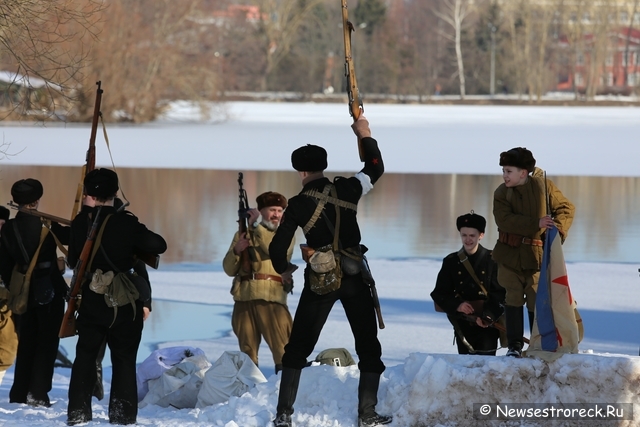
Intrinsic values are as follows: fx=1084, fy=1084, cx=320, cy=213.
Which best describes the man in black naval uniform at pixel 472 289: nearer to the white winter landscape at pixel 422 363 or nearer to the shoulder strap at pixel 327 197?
the white winter landscape at pixel 422 363

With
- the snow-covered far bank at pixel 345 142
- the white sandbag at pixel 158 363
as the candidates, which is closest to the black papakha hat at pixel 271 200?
the white sandbag at pixel 158 363

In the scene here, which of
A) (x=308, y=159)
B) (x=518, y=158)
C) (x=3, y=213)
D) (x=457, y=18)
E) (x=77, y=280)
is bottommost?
(x=77, y=280)

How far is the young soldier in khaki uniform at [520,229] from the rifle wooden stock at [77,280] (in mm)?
2098

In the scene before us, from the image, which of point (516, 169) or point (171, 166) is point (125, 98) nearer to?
point (171, 166)

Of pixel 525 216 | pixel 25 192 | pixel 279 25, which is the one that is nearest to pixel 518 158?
pixel 525 216

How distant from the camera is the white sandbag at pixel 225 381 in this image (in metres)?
5.62

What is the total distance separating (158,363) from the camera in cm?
611

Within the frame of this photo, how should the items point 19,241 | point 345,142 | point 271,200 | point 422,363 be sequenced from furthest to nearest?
point 345,142 < point 271,200 < point 19,241 < point 422,363

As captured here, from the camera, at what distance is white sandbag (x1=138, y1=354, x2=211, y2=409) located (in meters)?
5.88

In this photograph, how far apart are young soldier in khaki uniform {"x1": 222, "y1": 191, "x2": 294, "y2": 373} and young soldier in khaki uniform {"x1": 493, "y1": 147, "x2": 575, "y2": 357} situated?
1.51m

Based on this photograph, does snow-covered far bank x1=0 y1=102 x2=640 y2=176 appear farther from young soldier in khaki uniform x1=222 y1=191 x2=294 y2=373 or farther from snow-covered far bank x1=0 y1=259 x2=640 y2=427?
snow-covered far bank x1=0 y1=259 x2=640 y2=427

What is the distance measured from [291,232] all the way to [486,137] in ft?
87.5

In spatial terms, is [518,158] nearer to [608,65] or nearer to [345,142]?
[345,142]

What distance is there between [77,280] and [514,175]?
228 cm
